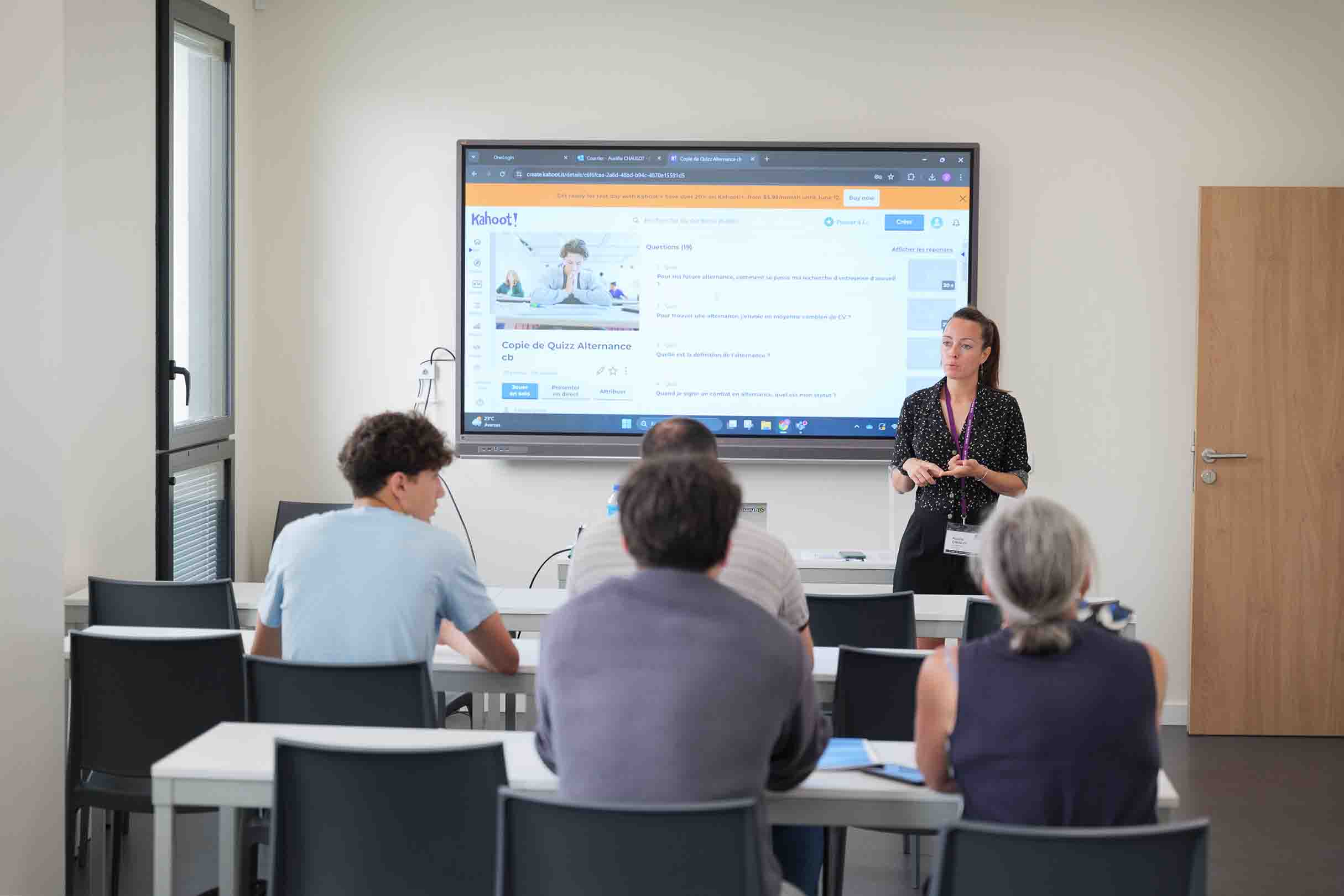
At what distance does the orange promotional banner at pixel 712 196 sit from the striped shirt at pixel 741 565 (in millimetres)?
3166

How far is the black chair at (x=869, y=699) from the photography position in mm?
2887

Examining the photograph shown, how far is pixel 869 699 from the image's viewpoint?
2941mm

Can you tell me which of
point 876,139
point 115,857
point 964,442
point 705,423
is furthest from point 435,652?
point 876,139

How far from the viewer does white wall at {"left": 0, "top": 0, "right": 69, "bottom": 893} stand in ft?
8.80

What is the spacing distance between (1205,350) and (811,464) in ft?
5.48

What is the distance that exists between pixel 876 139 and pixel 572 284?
4.63ft

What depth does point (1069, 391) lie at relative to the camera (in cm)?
563

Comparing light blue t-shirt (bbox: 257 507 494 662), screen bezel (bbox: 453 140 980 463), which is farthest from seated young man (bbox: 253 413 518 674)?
screen bezel (bbox: 453 140 980 463)

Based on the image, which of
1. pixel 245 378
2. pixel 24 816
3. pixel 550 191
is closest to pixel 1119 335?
pixel 550 191

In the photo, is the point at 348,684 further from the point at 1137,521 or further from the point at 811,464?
the point at 1137,521

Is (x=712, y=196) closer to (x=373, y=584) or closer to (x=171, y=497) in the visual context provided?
(x=171, y=497)

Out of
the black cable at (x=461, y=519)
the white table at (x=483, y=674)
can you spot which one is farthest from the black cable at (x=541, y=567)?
the white table at (x=483, y=674)

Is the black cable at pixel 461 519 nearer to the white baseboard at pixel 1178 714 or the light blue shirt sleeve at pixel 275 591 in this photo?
the light blue shirt sleeve at pixel 275 591

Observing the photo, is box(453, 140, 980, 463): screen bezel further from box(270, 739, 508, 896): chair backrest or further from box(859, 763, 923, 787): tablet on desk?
box(270, 739, 508, 896): chair backrest
